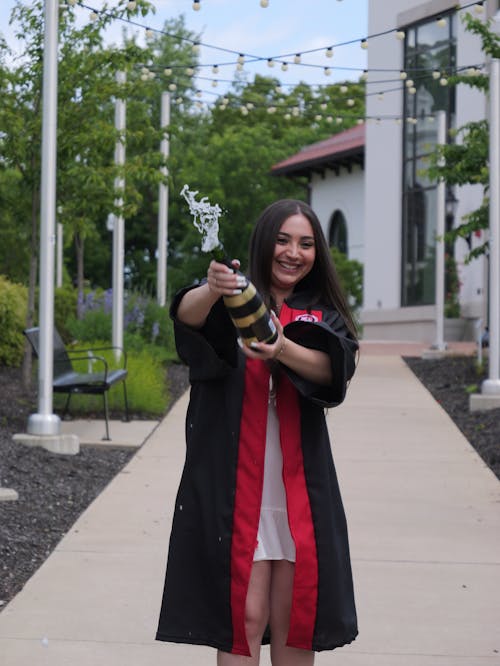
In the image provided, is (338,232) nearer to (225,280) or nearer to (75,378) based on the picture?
(75,378)

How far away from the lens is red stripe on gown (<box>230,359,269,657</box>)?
3.37 meters

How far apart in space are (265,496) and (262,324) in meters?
0.62

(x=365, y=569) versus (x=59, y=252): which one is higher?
(x=59, y=252)

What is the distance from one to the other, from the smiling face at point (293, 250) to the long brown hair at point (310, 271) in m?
0.01

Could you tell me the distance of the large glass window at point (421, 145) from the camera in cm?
2689

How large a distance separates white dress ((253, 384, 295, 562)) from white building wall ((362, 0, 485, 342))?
23.5m

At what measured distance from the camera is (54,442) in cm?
991

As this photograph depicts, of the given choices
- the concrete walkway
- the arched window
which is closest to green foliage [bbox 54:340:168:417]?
the concrete walkway

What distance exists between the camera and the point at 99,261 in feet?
142

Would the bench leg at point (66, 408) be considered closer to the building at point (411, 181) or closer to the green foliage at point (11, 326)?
the green foliage at point (11, 326)

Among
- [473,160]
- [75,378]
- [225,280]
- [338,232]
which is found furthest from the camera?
[338,232]

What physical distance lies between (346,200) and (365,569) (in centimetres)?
2950

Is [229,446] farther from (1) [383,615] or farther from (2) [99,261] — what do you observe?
(2) [99,261]

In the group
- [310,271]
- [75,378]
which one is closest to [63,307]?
[75,378]
